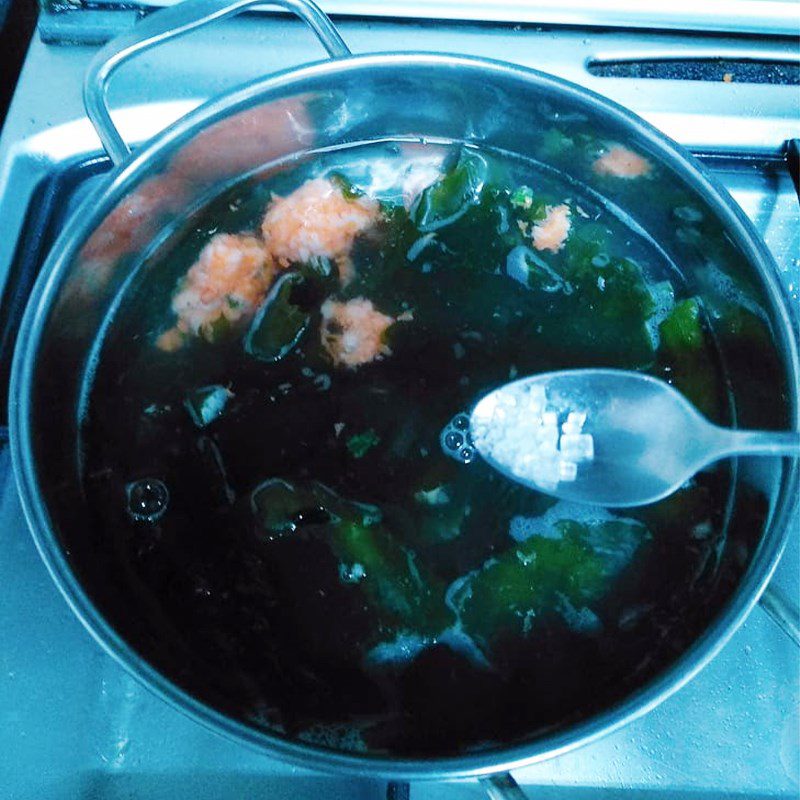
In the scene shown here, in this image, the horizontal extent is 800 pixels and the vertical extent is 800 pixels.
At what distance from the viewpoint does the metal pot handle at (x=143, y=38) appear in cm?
69

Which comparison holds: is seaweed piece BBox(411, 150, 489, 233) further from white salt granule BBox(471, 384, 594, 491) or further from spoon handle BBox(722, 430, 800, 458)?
spoon handle BBox(722, 430, 800, 458)

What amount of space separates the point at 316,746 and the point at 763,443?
1.48ft

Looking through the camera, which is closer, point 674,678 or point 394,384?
point 674,678

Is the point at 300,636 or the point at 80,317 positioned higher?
the point at 80,317

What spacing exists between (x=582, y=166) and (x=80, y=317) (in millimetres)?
575

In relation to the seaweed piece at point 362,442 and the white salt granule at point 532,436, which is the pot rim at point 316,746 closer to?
the white salt granule at point 532,436

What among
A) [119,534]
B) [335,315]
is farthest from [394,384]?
[119,534]

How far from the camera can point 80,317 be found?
0.79 meters

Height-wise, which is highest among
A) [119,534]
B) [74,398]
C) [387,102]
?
[387,102]

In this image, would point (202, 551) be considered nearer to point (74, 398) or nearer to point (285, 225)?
point (74, 398)

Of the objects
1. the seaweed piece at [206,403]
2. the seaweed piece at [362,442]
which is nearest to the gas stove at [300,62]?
the seaweed piece at [206,403]

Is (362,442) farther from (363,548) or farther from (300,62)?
(300,62)

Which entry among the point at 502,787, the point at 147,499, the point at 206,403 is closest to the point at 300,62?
the point at 206,403

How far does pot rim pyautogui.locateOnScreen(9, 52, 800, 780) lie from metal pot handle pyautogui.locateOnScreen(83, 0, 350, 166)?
0.04 metres
